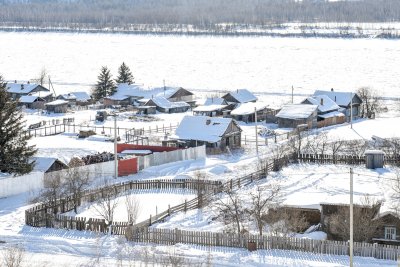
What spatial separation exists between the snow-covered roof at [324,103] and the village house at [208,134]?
38.1 ft

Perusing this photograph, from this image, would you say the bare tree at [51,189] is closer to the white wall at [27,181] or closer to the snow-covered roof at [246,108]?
the white wall at [27,181]

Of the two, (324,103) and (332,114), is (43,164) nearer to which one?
(332,114)

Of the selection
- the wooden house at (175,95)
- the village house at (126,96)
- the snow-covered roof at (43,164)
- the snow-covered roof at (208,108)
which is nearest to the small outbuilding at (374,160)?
the snow-covered roof at (43,164)

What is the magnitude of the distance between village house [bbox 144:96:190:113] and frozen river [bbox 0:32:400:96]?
17.2 m

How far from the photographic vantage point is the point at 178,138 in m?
41.9

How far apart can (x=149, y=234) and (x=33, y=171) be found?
993cm

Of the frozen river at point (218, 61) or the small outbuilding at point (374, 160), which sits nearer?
the small outbuilding at point (374, 160)

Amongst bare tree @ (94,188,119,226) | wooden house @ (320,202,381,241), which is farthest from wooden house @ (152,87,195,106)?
wooden house @ (320,202,381,241)

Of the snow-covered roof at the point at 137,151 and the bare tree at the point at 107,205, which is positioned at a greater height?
the snow-covered roof at the point at 137,151

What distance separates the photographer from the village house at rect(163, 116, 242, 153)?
41.6m

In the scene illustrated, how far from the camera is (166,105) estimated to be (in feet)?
196

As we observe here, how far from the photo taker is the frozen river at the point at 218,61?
82150 millimetres

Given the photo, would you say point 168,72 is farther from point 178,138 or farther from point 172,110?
point 178,138

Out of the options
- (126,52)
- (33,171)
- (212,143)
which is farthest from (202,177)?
(126,52)
